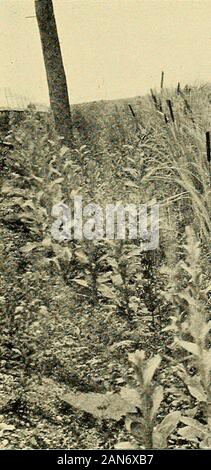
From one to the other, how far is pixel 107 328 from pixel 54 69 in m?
3.20

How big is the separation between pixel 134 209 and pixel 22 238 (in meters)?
0.77

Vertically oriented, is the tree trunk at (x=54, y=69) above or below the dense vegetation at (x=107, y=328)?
above

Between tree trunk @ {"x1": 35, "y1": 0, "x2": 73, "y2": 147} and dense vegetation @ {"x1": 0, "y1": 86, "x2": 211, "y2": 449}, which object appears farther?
tree trunk @ {"x1": 35, "y1": 0, "x2": 73, "y2": 147}

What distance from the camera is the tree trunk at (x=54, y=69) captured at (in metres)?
4.88

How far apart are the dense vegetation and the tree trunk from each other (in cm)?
126

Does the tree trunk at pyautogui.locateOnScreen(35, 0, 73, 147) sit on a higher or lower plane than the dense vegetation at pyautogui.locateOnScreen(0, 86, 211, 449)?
higher

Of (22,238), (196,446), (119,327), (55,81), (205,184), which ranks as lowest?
(196,446)

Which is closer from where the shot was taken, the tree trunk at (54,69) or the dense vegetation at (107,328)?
the dense vegetation at (107,328)

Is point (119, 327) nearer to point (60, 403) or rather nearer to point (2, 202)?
point (60, 403)

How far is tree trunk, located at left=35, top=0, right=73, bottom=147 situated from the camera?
4.88m

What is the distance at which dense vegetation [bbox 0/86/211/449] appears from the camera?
6.01 feet

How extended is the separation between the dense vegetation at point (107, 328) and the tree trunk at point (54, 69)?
4.13 feet

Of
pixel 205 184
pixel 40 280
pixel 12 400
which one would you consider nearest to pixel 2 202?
pixel 40 280

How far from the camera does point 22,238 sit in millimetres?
3537
